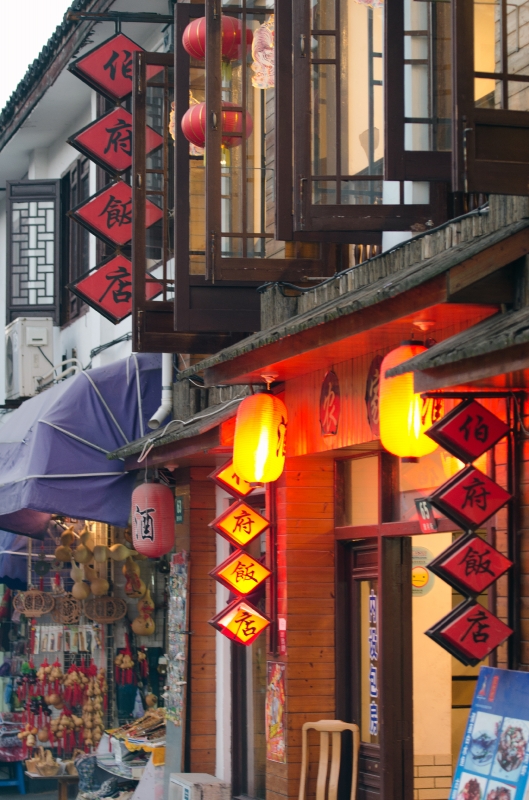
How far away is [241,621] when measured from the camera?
10938mm

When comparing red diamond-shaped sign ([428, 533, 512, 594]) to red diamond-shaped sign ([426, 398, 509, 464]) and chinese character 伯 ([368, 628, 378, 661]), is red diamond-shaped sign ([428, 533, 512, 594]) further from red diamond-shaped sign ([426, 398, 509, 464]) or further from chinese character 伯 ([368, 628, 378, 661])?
chinese character 伯 ([368, 628, 378, 661])

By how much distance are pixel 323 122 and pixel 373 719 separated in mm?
4530

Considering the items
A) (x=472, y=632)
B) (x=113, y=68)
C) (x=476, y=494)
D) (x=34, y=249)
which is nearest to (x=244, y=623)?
(x=472, y=632)

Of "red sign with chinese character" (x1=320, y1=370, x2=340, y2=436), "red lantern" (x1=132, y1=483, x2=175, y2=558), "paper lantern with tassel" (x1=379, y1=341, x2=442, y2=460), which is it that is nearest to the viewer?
"paper lantern with tassel" (x1=379, y1=341, x2=442, y2=460)

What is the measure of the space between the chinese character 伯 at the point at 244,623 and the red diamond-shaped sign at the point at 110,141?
568 centimetres

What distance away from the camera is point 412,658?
990 centimetres

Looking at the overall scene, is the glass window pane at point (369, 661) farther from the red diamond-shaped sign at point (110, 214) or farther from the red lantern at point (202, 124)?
the red diamond-shaped sign at point (110, 214)

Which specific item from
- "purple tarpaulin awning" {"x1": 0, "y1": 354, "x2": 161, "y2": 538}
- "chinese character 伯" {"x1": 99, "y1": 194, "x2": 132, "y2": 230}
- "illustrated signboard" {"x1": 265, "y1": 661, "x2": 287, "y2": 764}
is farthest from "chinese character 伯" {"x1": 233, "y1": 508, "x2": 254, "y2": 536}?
"chinese character 伯" {"x1": 99, "y1": 194, "x2": 132, "y2": 230}

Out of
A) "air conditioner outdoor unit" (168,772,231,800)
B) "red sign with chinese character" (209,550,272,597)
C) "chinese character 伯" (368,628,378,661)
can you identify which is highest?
"red sign with chinese character" (209,550,272,597)

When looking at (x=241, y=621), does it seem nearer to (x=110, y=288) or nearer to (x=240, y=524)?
(x=240, y=524)

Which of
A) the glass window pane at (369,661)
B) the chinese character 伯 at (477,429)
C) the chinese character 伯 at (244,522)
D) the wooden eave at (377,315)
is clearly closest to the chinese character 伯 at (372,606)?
the glass window pane at (369,661)

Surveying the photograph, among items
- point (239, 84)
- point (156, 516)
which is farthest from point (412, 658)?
point (239, 84)

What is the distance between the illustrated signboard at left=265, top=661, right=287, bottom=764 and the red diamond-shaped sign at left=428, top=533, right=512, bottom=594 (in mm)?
3927

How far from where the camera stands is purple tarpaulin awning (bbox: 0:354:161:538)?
45.6 ft
